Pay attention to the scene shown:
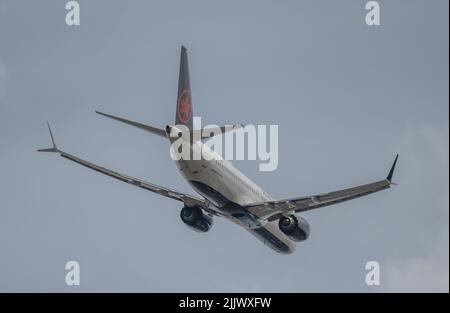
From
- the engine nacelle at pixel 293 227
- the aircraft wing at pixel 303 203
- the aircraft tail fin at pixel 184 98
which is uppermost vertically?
the aircraft tail fin at pixel 184 98

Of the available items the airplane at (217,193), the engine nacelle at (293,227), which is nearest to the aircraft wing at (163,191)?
the airplane at (217,193)

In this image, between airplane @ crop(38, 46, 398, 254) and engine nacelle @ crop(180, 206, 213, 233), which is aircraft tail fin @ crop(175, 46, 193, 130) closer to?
airplane @ crop(38, 46, 398, 254)

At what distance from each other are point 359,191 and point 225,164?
9243mm

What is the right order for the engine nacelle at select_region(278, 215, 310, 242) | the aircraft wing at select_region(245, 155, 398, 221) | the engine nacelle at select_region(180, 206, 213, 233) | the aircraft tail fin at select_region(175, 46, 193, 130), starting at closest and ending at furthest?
the aircraft wing at select_region(245, 155, 398, 221) < the aircraft tail fin at select_region(175, 46, 193, 130) < the engine nacelle at select_region(278, 215, 310, 242) < the engine nacelle at select_region(180, 206, 213, 233)

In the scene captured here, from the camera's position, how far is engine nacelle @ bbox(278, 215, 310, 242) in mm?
58438

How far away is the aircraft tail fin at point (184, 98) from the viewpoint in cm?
5450

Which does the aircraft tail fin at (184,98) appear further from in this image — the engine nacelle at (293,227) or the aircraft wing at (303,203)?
the engine nacelle at (293,227)

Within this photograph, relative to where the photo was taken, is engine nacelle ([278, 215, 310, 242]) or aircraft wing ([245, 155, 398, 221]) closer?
aircraft wing ([245, 155, 398, 221])

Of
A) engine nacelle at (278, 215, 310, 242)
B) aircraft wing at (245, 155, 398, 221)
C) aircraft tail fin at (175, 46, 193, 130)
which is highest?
aircraft tail fin at (175, 46, 193, 130)

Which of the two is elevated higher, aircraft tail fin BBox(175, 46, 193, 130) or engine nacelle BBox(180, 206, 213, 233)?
aircraft tail fin BBox(175, 46, 193, 130)

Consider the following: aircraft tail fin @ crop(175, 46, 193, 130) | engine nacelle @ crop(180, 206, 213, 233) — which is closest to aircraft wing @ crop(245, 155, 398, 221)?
engine nacelle @ crop(180, 206, 213, 233)
